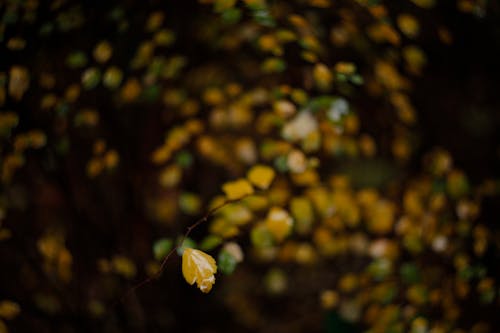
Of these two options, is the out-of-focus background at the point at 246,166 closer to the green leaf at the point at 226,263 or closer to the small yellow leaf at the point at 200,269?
the green leaf at the point at 226,263

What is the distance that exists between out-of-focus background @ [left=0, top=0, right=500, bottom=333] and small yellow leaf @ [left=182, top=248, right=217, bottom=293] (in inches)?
37.8

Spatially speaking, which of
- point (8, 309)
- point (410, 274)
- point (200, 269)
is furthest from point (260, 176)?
point (8, 309)

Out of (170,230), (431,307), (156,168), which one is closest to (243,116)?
(156,168)

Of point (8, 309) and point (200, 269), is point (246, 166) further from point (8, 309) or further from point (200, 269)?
point (200, 269)

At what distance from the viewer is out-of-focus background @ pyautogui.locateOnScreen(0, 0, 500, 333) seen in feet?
6.17

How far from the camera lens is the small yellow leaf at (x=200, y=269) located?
856 mm

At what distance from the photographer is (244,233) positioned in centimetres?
213

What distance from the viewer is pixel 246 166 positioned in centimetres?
222

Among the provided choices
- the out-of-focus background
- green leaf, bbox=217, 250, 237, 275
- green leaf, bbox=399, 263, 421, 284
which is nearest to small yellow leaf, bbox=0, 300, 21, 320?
the out-of-focus background

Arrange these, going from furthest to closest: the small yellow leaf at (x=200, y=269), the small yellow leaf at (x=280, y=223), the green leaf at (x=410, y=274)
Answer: the green leaf at (x=410, y=274) < the small yellow leaf at (x=280, y=223) < the small yellow leaf at (x=200, y=269)

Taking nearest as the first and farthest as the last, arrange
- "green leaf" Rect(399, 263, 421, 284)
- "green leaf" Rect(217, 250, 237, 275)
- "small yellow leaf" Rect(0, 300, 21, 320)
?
"green leaf" Rect(217, 250, 237, 275), "small yellow leaf" Rect(0, 300, 21, 320), "green leaf" Rect(399, 263, 421, 284)

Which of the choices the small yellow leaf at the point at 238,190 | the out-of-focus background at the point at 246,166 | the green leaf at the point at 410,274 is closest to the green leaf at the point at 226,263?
the small yellow leaf at the point at 238,190

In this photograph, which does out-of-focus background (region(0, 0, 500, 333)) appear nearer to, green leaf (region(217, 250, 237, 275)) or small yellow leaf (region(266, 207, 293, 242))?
small yellow leaf (region(266, 207, 293, 242))

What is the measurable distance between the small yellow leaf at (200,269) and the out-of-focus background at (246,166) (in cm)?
96
